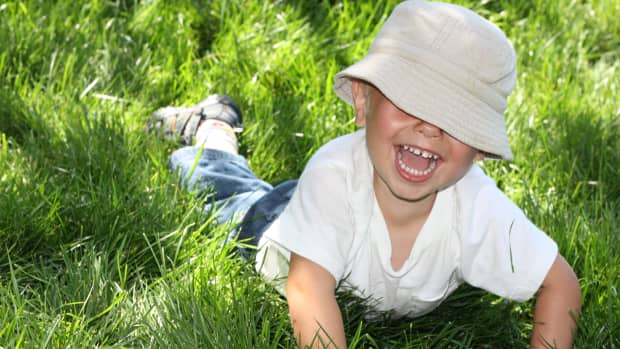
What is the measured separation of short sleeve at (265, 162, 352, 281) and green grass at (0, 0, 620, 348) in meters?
0.16

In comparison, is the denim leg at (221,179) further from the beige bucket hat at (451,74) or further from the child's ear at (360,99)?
the beige bucket hat at (451,74)

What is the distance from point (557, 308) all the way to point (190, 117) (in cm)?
154

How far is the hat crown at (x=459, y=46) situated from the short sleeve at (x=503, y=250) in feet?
1.24

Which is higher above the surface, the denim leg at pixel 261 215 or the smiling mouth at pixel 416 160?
the smiling mouth at pixel 416 160

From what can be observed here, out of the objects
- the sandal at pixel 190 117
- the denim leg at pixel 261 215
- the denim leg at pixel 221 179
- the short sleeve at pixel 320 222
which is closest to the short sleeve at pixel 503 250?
the short sleeve at pixel 320 222

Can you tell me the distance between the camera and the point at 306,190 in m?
2.63

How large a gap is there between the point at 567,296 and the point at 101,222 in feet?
4.40

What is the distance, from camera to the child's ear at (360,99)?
259 cm

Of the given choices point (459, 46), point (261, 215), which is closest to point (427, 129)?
point (459, 46)

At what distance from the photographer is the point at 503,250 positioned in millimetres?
2588

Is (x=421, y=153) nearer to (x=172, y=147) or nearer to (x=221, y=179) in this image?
(x=221, y=179)

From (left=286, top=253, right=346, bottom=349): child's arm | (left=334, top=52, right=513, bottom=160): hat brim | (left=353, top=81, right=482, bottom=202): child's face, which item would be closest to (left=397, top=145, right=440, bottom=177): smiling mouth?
(left=353, top=81, right=482, bottom=202): child's face

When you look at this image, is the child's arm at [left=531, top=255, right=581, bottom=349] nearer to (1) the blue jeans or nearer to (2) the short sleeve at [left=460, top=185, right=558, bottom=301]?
(2) the short sleeve at [left=460, top=185, right=558, bottom=301]

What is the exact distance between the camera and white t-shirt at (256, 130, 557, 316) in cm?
259
